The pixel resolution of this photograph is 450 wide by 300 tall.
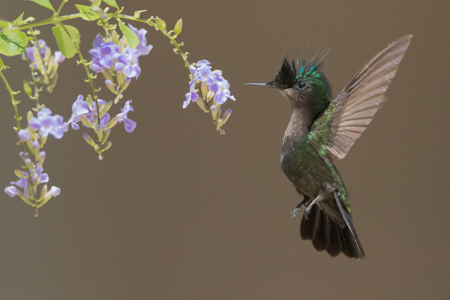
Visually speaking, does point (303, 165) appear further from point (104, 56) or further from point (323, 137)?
point (104, 56)

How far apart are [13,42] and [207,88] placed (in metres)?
0.23

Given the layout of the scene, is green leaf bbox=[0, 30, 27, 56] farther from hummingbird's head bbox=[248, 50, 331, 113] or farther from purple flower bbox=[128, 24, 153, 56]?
hummingbird's head bbox=[248, 50, 331, 113]

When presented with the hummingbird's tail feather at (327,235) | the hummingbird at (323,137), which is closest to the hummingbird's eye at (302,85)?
the hummingbird at (323,137)

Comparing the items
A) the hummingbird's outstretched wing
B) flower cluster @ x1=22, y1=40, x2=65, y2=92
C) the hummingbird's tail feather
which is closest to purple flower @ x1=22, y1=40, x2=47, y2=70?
flower cluster @ x1=22, y1=40, x2=65, y2=92

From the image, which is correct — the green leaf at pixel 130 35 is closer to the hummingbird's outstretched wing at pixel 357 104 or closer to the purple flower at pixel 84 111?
the purple flower at pixel 84 111

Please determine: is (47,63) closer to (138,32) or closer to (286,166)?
(138,32)

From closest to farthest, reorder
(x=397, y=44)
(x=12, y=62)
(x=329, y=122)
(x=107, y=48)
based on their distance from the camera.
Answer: (x=107, y=48), (x=397, y=44), (x=329, y=122), (x=12, y=62)

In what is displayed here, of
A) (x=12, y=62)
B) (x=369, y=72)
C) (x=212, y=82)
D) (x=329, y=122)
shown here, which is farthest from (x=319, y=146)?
(x=12, y=62)

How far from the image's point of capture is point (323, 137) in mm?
920

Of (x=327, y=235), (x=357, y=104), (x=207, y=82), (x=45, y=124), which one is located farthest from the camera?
(x=327, y=235)

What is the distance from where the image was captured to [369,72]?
2.73 feet

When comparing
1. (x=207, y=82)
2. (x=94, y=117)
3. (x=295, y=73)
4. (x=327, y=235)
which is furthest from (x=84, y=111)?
(x=327, y=235)

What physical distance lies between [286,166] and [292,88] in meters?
0.14

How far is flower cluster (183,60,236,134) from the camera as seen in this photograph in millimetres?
639
